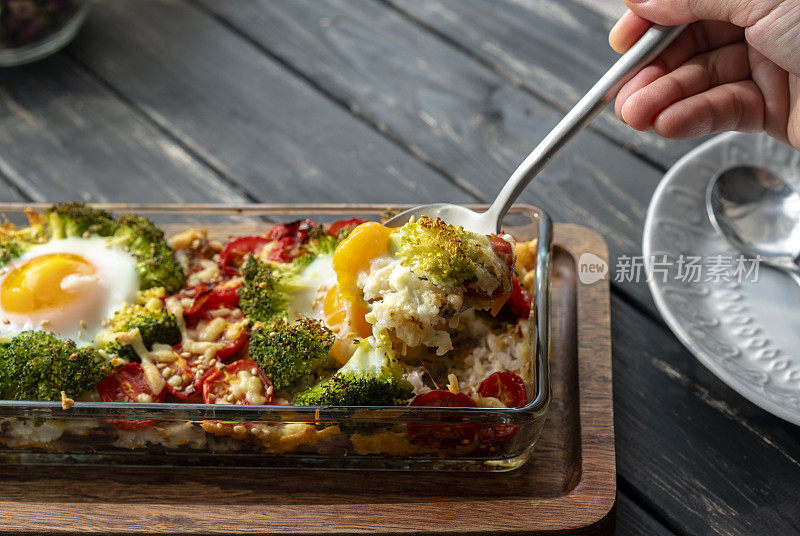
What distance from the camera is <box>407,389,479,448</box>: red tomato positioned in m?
1.75

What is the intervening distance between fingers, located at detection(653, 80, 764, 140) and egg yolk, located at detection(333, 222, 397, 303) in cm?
77

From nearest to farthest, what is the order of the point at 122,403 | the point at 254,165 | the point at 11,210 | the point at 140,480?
1. the point at 122,403
2. the point at 140,480
3. the point at 11,210
4. the point at 254,165

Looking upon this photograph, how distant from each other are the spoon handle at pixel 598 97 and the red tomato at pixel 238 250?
2.35ft

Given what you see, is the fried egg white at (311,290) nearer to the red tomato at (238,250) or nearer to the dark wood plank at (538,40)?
the red tomato at (238,250)

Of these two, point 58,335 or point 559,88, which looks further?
point 559,88

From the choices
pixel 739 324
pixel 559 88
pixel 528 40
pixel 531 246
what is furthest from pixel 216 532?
pixel 528 40

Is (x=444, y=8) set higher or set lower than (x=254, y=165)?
higher

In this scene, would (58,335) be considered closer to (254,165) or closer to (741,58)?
(254,165)

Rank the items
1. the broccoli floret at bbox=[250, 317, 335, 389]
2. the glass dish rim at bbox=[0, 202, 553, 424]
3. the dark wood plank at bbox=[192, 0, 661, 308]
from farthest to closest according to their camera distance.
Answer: the dark wood plank at bbox=[192, 0, 661, 308] → the broccoli floret at bbox=[250, 317, 335, 389] → the glass dish rim at bbox=[0, 202, 553, 424]

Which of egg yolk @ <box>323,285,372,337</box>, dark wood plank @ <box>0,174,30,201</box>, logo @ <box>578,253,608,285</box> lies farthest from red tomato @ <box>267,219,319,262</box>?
dark wood plank @ <box>0,174,30,201</box>

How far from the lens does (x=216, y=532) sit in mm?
1769

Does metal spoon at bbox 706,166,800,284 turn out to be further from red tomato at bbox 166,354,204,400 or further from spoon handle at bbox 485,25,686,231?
red tomato at bbox 166,354,204,400

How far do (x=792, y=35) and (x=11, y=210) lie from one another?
2106 mm

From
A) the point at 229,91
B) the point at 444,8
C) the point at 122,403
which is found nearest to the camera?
the point at 122,403
